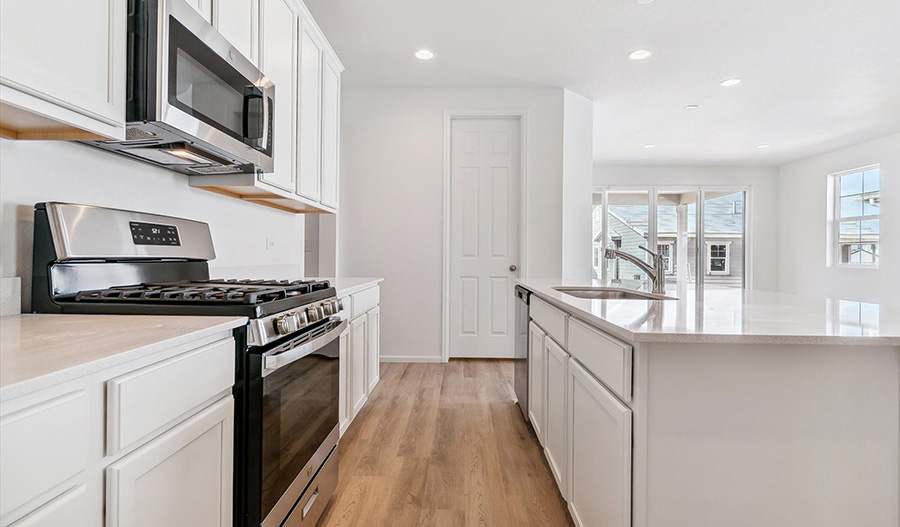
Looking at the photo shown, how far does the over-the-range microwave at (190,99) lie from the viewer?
124 centimetres

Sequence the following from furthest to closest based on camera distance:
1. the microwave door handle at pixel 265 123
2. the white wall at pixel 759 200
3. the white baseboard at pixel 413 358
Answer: the white wall at pixel 759 200, the white baseboard at pixel 413 358, the microwave door handle at pixel 265 123

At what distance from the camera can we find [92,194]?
4.65 ft

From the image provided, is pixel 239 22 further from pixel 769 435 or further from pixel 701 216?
pixel 701 216

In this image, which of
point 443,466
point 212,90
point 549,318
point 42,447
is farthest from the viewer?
point 443,466

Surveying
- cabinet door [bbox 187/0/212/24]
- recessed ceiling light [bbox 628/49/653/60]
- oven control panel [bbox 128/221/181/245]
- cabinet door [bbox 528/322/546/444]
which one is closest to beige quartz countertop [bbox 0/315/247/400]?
oven control panel [bbox 128/221/181/245]

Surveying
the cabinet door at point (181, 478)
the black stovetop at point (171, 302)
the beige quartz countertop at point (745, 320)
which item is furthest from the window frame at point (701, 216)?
the cabinet door at point (181, 478)

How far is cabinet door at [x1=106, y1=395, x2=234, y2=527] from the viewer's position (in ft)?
2.55

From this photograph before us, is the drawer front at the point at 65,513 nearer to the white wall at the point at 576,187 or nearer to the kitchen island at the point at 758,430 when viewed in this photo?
the kitchen island at the point at 758,430

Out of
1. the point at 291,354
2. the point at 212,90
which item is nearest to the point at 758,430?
the point at 291,354

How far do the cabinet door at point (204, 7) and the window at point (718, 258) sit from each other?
7983 mm

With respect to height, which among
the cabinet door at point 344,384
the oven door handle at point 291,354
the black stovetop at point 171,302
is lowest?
the cabinet door at point 344,384

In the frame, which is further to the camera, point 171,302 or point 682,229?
point 682,229

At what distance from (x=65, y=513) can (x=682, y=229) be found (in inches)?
333

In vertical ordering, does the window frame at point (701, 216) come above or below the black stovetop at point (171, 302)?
above
